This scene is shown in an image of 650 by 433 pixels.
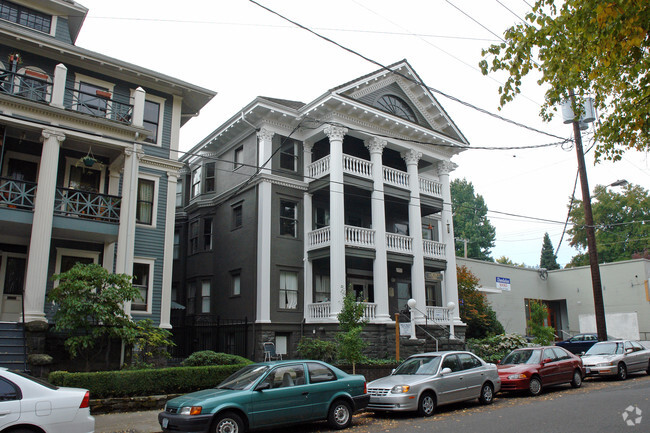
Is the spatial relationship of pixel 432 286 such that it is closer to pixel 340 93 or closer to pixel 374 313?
pixel 374 313

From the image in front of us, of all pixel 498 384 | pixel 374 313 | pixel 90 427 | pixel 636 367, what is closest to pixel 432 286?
pixel 374 313

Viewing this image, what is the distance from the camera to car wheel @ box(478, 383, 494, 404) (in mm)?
14258

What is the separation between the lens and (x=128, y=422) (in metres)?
11.9


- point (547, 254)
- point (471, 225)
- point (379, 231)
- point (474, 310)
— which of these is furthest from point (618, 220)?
point (379, 231)

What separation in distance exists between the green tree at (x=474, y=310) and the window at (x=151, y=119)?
1943 cm

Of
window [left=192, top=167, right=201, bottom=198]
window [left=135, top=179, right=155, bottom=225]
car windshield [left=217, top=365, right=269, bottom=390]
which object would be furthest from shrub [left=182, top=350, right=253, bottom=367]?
window [left=192, top=167, right=201, bottom=198]

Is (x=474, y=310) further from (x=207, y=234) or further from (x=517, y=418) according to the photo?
(x=517, y=418)

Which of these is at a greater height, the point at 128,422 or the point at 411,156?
the point at 411,156

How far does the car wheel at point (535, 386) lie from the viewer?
15.6m

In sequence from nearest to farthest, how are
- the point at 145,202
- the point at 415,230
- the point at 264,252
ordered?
the point at 145,202 → the point at 264,252 → the point at 415,230

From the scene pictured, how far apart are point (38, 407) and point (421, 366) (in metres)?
9.26

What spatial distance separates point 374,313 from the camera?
23.3 meters

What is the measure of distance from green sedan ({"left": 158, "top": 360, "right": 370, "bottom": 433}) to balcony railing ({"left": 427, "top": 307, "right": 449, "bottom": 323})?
45.5 feet

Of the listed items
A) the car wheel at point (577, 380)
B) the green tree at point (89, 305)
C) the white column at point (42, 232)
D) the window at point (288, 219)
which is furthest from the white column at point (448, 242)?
the white column at point (42, 232)
